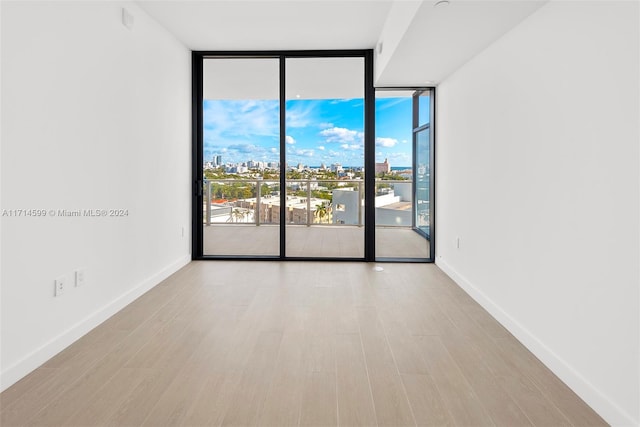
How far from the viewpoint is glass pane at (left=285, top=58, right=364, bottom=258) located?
16.4ft

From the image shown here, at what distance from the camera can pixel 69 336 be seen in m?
2.48

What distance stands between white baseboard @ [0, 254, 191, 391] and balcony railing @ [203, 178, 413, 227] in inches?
62.5

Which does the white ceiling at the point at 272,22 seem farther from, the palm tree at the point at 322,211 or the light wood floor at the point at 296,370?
the light wood floor at the point at 296,370

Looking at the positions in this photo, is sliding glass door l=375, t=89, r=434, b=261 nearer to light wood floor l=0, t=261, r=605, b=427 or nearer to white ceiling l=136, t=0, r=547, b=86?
white ceiling l=136, t=0, r=547, b=86

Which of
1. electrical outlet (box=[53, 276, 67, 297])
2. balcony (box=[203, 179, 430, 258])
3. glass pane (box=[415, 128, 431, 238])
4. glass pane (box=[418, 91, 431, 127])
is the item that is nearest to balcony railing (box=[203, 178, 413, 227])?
balcony (box=[203, 179, 430, 258])

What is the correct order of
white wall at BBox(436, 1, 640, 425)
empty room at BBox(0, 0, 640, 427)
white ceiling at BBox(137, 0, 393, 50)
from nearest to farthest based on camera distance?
white wall at BBox(436, 1, 640, 425) → empty room at BBox(0, 0, 640, 427) → white ceiling at BBox(137, 0, 393, 50)

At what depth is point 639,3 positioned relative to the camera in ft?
5.20

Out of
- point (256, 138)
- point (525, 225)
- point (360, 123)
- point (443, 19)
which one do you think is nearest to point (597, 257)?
point (525, 225)

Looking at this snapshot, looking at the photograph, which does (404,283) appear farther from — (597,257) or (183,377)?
(183,377)

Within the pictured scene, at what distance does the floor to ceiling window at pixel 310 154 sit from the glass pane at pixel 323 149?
0.01 m

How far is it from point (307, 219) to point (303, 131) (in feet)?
3.75

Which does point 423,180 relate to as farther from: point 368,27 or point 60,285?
point 60,285

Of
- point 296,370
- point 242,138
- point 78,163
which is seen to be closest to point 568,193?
point 296,370

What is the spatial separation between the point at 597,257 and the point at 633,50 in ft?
2.96
